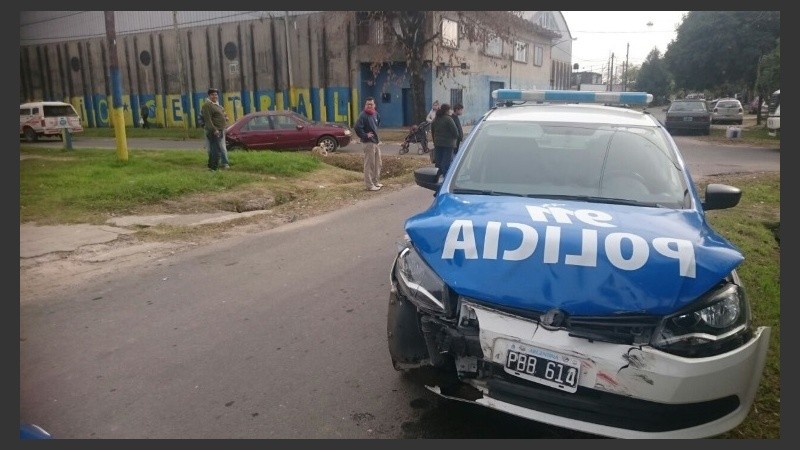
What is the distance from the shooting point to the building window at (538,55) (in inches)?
1600

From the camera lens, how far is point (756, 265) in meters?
5.80

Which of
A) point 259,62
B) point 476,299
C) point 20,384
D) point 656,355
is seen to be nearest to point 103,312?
point 20,384

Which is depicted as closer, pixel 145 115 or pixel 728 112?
pixel 728 112

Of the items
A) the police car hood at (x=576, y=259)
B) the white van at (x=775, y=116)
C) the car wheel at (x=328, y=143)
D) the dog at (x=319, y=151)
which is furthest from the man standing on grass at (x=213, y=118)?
the white van at (x=775, y=116)

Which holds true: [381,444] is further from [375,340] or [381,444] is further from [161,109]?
[161,109]

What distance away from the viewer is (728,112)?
28.7 meters

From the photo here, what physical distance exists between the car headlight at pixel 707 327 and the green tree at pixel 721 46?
3138 centimetres

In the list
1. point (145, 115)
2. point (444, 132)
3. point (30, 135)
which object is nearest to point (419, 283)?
point (444, 132)

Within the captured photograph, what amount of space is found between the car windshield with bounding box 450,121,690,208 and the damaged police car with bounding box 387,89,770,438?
41 cm

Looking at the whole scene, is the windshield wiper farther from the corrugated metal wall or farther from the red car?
the corrugated metal wall

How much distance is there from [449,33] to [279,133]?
A: 1454cm

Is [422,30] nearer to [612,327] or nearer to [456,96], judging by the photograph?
[456,96]

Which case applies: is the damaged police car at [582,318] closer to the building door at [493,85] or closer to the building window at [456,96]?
the building window at [456,96]

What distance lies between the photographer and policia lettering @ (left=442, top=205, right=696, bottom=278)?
2.66 m
